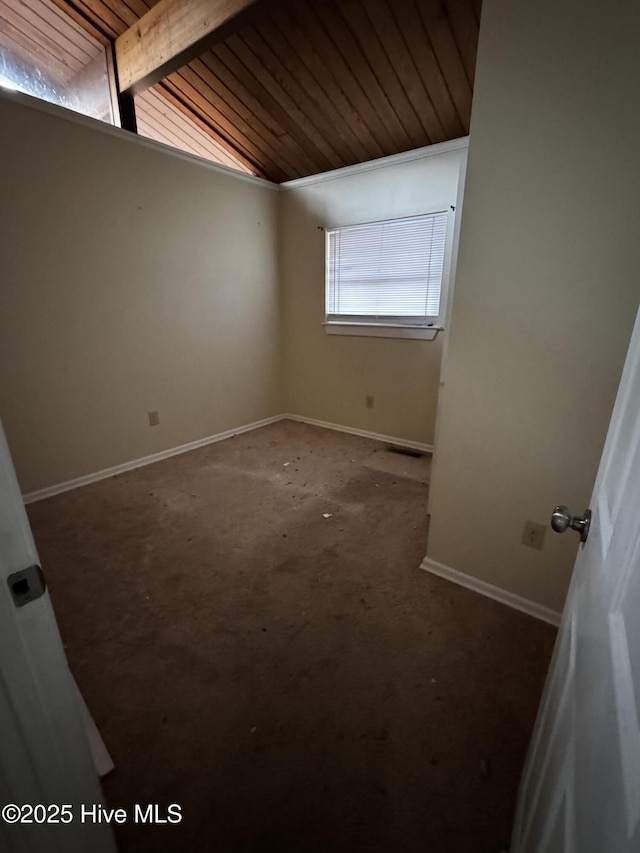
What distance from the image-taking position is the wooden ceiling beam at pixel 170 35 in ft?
6.68

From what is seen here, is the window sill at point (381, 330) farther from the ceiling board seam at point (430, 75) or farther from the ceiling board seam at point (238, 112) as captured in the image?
the ceiling board seam at point (238, 112)

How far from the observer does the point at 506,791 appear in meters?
1.04

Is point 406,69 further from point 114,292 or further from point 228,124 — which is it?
point 114,292

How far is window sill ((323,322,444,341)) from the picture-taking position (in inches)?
128

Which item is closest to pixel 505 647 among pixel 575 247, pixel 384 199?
pixel 575 247

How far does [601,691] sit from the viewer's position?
439 mm

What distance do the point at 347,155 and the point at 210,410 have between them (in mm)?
2628

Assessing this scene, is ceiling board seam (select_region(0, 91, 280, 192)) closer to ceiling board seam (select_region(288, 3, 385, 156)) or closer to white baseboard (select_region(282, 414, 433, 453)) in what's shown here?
ceiling board seam (select_region(288, 3, 385, 156))

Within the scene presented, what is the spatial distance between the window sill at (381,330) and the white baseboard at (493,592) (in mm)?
2055

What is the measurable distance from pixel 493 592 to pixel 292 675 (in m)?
1.00

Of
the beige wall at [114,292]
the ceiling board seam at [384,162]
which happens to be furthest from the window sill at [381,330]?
the ceiling board seam at [384,162]

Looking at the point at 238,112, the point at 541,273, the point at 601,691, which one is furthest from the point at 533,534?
the point at 238,112

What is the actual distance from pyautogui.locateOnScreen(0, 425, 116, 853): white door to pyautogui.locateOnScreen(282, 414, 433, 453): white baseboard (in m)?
3.26

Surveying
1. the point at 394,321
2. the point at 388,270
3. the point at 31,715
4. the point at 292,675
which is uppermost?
the point at 388,270
